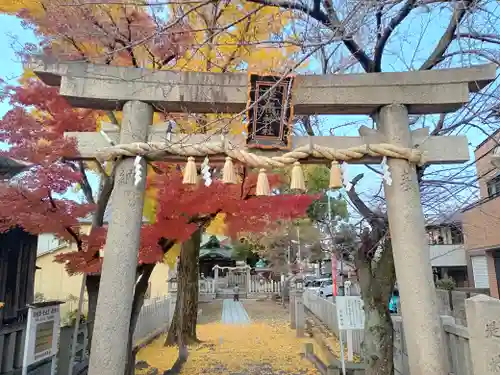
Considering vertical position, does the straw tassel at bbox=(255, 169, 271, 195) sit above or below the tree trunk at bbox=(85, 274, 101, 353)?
above

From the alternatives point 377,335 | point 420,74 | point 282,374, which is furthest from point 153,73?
point 282,374

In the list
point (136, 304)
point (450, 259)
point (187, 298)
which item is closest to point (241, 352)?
point (187, 298)

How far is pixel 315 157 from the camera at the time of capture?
193 inches

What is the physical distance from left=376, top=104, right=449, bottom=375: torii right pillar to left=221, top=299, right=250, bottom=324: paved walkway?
12.8 m

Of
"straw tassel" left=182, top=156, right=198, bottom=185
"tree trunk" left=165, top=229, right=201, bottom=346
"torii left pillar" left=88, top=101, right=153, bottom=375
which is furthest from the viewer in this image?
"tree trunk" left=165, top=229, right=201, bottom=346

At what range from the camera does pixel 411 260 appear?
4.50 meters

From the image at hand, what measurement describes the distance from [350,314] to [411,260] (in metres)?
3.79

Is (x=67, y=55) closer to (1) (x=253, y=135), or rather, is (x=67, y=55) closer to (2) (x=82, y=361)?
(1) (x=253, y=135)

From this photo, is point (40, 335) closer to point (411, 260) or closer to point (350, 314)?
point (411, 260)

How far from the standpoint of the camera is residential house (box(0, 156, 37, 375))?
568 cm

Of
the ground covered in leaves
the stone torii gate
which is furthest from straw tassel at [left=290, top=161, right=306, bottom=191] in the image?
the ground covered in leaves

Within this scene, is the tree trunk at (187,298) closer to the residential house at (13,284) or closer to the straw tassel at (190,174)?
the residential house at (13,284)

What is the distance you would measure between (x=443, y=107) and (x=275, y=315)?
50.1 ft

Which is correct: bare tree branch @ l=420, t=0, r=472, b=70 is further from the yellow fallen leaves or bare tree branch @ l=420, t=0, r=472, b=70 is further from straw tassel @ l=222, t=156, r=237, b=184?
the yellow fallen leaves
